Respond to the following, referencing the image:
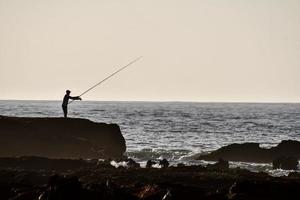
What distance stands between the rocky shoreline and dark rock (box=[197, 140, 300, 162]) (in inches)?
559

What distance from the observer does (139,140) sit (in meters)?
52.7

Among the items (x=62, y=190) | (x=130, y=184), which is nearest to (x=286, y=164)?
(x=130, y=184)

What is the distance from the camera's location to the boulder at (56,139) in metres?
28.8

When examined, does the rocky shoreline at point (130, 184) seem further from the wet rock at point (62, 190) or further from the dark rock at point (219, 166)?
the dark rock at point (219, 166)

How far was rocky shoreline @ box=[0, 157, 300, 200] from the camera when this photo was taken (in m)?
12.9

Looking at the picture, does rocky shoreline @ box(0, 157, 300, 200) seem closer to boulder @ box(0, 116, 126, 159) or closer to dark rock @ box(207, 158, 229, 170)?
dark rock @ box(207, 158, 229, 170)

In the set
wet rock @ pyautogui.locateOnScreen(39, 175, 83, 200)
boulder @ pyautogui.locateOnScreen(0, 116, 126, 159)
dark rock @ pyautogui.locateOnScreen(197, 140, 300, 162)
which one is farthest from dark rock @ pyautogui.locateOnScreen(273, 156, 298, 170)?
wet rock @ pyautogui.locateOnScreen(39, 175, 83, 200)

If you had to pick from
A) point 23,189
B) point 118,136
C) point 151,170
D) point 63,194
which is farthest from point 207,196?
point 118,136

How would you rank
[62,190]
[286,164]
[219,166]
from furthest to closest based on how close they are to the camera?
[286,164] < [219,166] < [62,190]

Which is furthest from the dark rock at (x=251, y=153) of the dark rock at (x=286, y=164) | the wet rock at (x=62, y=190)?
the wet rock at (x=62, y=190)

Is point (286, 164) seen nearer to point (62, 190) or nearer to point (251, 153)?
point (251, 153)

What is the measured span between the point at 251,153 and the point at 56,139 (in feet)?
46.1

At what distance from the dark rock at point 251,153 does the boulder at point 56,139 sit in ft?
Result: 22.3

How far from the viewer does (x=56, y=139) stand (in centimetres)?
2984
